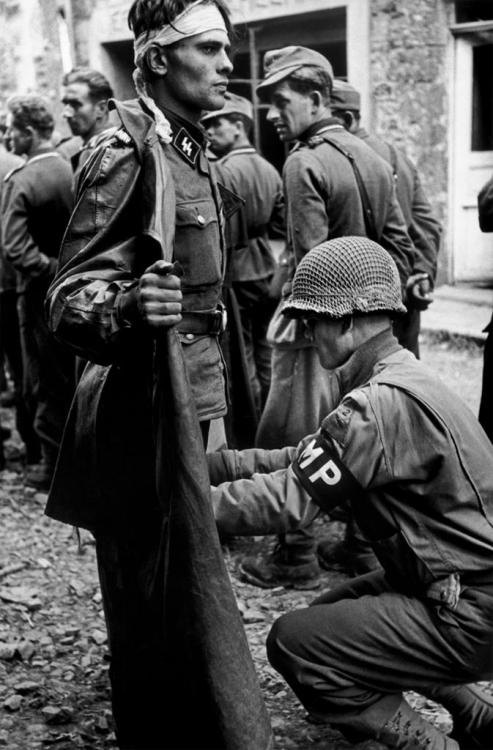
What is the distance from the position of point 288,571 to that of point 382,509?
7.03ft

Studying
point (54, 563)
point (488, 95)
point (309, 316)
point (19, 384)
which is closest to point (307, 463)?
point (309, 316)

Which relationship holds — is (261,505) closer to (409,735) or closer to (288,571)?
(409,735)

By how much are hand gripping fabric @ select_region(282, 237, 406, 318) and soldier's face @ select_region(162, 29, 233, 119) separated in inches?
28.9

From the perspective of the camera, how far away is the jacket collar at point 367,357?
314cm

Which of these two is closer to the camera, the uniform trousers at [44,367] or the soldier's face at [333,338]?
the soldier's face at [333,338]

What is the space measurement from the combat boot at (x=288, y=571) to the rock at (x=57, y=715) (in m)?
1.50

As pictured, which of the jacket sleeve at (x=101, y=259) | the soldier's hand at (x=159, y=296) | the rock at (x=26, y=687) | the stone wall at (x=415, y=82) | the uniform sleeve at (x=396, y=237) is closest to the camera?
the soldier's hand at (x=159, y=296)

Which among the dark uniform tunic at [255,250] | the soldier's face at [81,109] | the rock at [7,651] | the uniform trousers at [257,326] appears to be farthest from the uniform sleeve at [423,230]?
the rock at [7,651]

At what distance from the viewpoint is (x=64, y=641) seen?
448cm

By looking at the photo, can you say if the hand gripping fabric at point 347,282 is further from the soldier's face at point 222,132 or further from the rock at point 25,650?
the soldier's face at point 222,132

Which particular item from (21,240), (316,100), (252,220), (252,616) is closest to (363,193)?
(316,100)

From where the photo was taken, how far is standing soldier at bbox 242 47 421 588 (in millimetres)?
5020

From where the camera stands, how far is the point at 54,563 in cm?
551

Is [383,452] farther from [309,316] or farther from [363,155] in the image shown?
[363,155]
